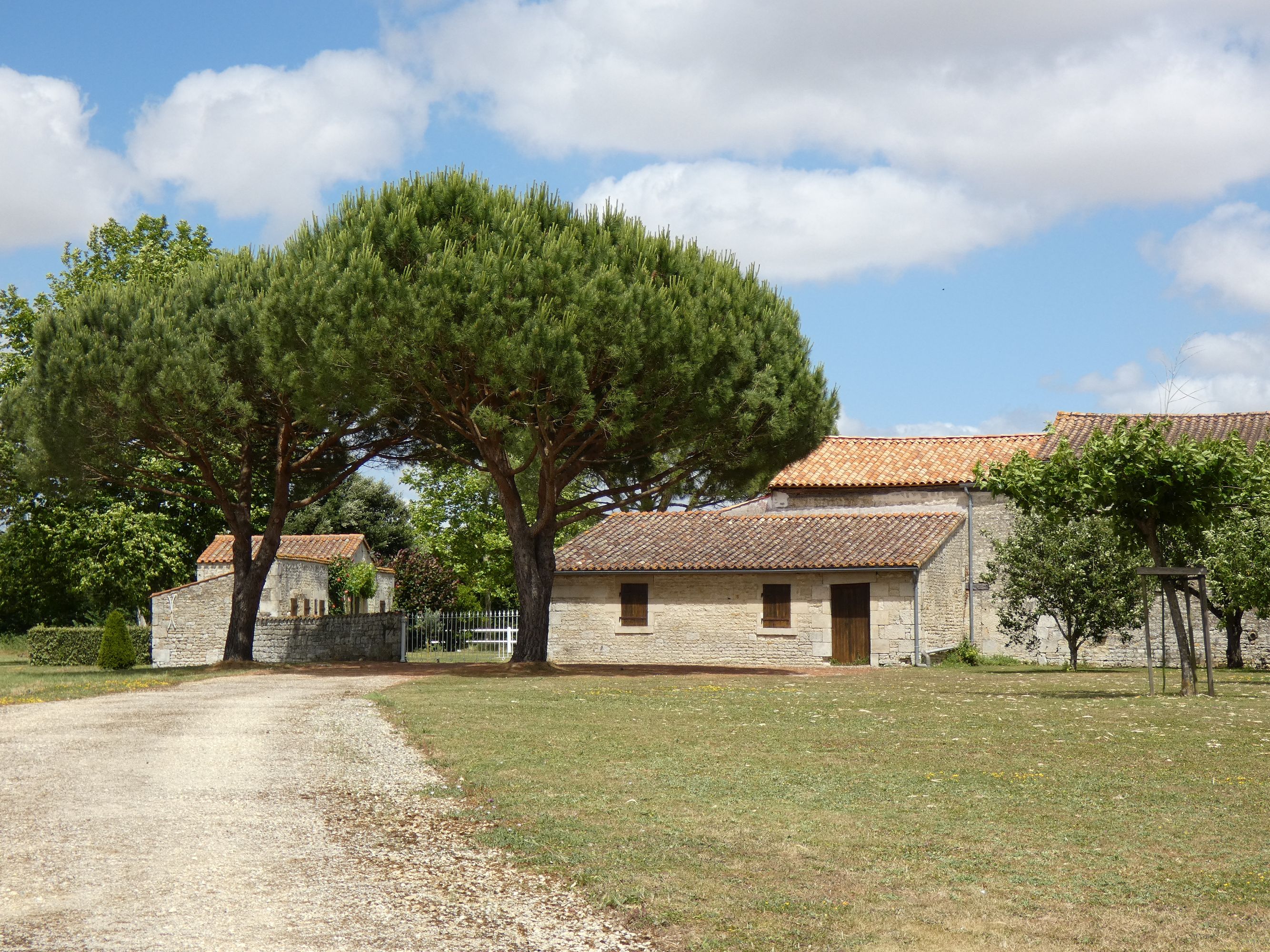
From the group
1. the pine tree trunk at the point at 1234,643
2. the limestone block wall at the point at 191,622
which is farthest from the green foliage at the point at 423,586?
the pine tree trunk at the point at 1234,643

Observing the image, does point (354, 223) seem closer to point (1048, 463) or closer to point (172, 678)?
point (172, 678)

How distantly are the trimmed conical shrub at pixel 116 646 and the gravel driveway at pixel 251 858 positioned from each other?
74.4 feet

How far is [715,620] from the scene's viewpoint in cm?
3269

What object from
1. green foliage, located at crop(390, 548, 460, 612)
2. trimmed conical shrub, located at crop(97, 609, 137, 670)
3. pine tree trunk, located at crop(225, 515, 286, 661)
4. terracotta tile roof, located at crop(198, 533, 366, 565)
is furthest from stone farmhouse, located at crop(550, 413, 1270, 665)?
green foliage, located at crop(390, 548, 460, 612)

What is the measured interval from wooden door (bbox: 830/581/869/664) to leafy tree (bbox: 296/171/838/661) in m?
6.63

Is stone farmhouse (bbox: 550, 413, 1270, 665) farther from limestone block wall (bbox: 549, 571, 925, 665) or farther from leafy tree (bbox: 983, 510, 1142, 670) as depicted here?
leafy tree (bbox: 983, 510, 1142, 670)

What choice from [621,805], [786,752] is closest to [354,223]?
[786,752]

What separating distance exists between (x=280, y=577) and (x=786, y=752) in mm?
31135

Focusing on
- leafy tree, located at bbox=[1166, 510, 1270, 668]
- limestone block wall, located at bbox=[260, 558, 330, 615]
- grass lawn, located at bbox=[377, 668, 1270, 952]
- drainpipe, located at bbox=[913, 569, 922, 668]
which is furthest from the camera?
limestone block wall, located at bbox=[260, 558, 330, 615]

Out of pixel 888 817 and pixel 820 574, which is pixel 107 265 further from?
pixel 888 817

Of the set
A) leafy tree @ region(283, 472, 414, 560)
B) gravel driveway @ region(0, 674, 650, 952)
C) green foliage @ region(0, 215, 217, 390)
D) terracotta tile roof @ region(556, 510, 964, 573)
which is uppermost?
green foliage @ region(0, 215, 217, 390)

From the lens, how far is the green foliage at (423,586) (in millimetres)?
48906

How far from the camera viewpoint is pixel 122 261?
39156 mm

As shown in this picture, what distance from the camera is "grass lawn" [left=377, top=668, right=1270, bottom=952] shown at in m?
5.70
